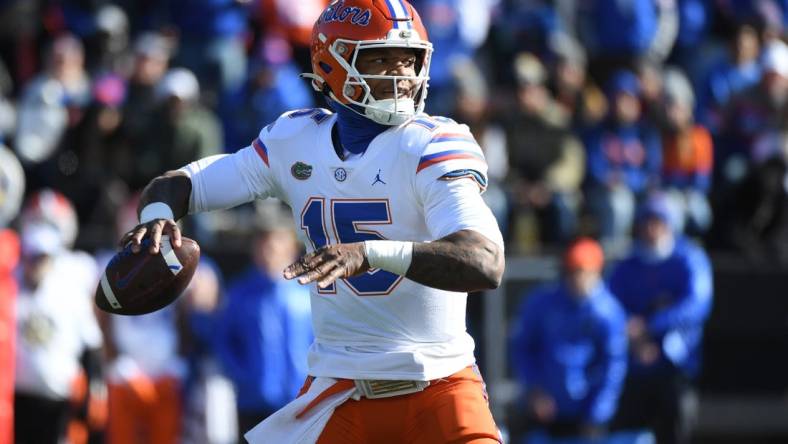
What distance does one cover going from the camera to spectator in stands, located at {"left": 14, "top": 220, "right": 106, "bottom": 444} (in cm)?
874

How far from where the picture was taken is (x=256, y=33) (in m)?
11.2

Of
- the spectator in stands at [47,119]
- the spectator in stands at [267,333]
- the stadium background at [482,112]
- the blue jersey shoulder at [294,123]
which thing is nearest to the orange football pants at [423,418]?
the blue jersey shoulder at [294,123]

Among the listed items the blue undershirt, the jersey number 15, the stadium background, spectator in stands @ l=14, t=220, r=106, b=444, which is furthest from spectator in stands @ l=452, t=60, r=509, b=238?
the jersey number 15

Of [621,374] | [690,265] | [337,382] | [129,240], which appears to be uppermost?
[129,240]

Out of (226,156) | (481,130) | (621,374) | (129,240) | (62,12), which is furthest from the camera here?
(62,12)

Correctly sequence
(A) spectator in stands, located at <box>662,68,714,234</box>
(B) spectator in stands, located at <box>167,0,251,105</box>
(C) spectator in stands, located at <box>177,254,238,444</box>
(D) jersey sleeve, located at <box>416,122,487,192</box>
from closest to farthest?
(D) jersey sleeve, located at <box>416,122,487,192</box>, (C) spectator in stands, located at <box>177,254,238,444</box>, (A) spectator in stands, located at <box>662,68,714,234</box>, (B) spectator in stands, located at <box>167,0,251,105</box>

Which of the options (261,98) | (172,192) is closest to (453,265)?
(172,192)

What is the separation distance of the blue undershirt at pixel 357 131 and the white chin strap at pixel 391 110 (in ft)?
0.14

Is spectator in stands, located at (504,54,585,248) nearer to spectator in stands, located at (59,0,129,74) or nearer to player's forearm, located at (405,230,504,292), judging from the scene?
spectator in stands, located at (59,0,129,74)

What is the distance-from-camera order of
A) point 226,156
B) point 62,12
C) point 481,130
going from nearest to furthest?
point 226,156, point 481,130, point 62,12

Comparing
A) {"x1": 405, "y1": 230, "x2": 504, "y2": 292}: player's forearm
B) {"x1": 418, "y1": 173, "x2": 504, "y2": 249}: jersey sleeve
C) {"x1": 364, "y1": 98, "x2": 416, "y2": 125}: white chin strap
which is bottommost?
{"x1": 405, "y1": 230, "x2": 504, "y2": 292}: player's forearm

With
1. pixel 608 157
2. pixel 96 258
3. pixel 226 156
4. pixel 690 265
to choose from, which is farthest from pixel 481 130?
pixel 226 156

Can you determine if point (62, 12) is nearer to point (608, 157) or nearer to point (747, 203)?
point (608, 157)

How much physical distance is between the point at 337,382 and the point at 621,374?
5.00m
